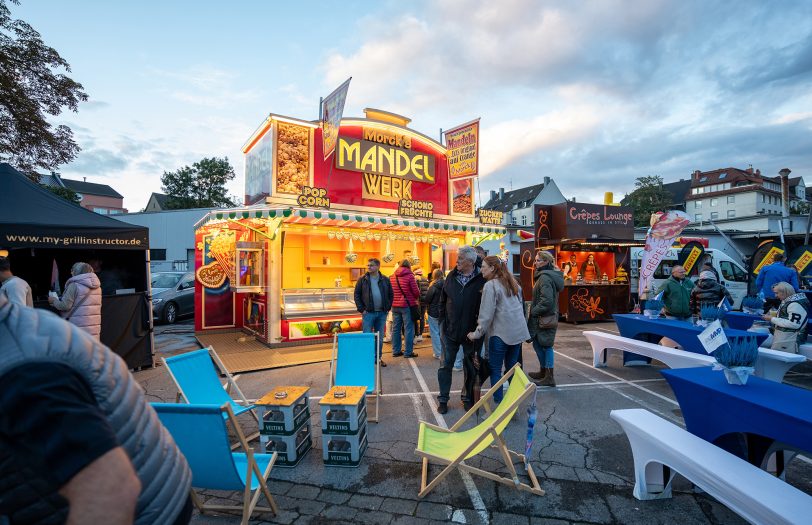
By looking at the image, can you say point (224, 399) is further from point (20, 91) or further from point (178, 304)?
point (20, 91)

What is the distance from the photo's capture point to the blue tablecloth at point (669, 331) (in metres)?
5.61

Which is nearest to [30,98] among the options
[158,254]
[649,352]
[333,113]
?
[333,113]

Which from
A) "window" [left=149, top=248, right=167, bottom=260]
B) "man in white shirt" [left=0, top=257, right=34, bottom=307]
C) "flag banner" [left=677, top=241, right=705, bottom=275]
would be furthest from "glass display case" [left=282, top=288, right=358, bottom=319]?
"window" [left=149, top=248, right=167, bottom=260]

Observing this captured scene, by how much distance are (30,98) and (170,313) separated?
25.4ft

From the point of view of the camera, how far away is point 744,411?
278cm

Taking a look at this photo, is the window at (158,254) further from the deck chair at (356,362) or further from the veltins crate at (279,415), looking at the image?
the veltins crate at (279,415)

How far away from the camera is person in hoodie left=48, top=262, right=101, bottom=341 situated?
5.46 metres

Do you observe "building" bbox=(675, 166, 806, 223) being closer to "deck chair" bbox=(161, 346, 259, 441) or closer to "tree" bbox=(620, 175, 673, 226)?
"tree" bbox=(620, 175, 673, 226)

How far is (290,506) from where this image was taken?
10.2 ft

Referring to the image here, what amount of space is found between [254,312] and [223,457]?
8.20 m

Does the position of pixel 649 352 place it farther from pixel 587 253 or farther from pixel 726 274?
pixel 726 274

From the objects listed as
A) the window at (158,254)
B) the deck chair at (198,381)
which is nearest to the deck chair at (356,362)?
the deck chair at (198,381)

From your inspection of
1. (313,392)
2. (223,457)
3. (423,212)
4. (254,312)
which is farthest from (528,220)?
(223,457)

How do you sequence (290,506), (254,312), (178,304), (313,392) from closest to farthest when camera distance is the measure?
(290,506) < (313,392) < (254,312) < (178,304)
